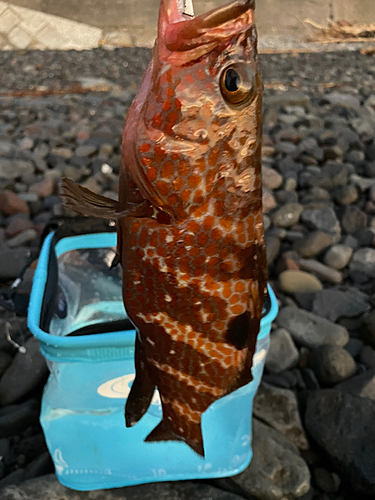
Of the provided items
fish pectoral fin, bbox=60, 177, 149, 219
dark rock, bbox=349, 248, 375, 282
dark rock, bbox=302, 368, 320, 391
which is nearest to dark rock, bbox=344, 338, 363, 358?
dark rock, bbox=302, 368, 320, 391

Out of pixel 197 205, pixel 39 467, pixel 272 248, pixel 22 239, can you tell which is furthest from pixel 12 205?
pixel 197 205

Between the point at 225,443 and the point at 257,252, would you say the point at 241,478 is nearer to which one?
the point at 225,443

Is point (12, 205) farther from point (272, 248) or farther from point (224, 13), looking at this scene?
point (224, 13)

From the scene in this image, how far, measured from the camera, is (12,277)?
126 inches

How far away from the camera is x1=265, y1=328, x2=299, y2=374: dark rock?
2529 millimetres

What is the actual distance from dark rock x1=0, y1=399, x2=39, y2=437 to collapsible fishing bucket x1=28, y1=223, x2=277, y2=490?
499mm

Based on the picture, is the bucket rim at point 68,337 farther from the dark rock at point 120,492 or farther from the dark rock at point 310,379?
the dark rock at point 310,379

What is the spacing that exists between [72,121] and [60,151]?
138 centimetres

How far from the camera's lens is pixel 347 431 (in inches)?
80.7

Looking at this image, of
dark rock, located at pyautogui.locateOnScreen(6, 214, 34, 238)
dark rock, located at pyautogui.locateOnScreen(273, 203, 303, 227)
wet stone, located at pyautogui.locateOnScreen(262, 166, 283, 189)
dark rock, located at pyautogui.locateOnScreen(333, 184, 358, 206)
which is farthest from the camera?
wet stone, located at pyautogui.locateOnScreen(262, 166, 283, 189)

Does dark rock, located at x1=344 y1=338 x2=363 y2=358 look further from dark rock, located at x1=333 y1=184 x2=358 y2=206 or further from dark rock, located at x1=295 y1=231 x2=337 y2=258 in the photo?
dark rock, located at x1=333 y1=184 x2=358 y2=206

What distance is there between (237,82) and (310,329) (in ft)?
7.19

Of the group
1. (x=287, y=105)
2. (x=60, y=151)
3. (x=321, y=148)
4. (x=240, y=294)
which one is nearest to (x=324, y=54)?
(x=287, y=105)

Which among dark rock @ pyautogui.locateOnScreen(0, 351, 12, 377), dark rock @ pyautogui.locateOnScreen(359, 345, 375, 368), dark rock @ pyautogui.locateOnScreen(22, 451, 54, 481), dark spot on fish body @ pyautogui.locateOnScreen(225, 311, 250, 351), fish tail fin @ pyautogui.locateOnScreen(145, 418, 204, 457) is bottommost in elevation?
dark rock @ pyautogui.locateOnScreen(22, 451, 54, 481)
